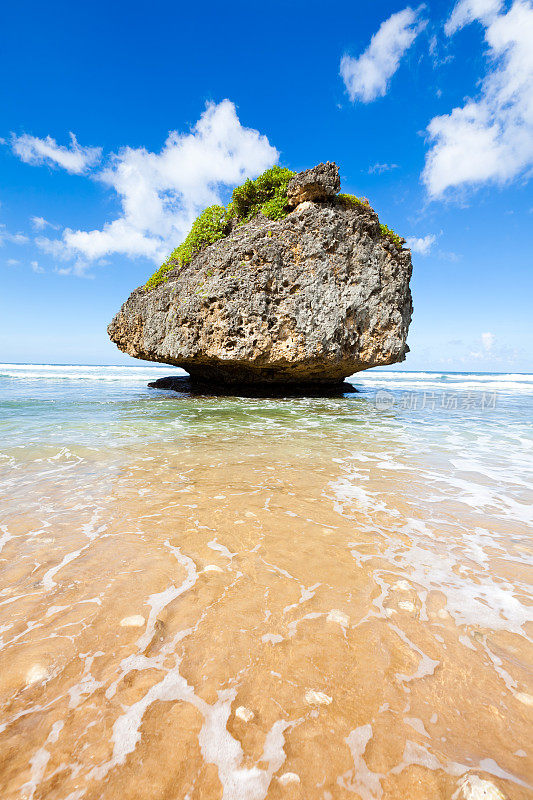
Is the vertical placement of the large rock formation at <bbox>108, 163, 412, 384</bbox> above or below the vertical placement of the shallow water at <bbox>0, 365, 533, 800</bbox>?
above

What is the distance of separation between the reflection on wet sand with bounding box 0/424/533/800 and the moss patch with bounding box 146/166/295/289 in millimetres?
14558

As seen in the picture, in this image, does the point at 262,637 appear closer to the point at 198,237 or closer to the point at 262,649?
the point at 262,649

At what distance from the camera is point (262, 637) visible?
6.59 ft

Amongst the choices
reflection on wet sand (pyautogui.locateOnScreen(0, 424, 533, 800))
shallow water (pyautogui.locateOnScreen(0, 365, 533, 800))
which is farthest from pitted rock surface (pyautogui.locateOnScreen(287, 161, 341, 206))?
reflection on wet sand (pyautogui.locateOnScreen(0, 424, 533, 800))

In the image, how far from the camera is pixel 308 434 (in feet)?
26.3

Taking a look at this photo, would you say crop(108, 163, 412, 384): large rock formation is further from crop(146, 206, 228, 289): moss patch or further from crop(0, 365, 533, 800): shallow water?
crop(0, 365, 533, 800): shallow water

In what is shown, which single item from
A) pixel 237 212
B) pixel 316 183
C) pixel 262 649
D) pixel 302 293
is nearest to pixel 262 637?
pixel 262 649

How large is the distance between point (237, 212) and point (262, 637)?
17.0 meters

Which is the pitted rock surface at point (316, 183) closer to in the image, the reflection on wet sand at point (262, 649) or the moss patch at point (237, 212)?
the moss patch at point (237, 212)

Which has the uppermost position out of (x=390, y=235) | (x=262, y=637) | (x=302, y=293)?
(x=390, y=235)

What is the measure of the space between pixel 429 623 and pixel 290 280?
13.2 metres

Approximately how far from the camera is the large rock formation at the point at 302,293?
1359 cm

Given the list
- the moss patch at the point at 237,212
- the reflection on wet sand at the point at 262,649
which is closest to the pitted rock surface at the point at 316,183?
the moss patch at the point at 237,212

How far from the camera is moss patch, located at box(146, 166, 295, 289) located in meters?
14.8
